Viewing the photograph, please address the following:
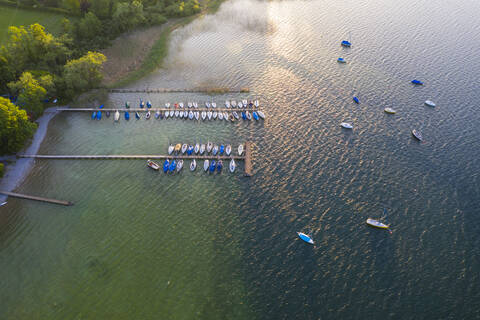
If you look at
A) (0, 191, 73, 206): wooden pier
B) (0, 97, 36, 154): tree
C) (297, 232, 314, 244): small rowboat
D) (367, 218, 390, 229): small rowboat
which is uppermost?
(0, 97, 36, 154): tree

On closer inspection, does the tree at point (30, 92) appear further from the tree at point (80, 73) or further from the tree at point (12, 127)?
the tree at point (12, 127)

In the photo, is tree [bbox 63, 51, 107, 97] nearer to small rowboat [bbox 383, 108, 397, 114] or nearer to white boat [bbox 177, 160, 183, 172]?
white boat [bbox 177, 160, 183, 172]

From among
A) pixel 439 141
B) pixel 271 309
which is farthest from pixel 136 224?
pixel 439 141

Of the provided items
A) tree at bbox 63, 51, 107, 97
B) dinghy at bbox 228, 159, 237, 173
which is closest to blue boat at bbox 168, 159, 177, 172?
dinghy at bbox 228, 159, 237, 173

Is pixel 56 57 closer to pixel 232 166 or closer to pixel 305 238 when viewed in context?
pixel 232 166

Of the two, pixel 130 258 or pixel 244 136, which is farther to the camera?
pixel 244 136

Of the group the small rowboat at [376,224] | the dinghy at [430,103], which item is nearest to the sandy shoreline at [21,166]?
the small rowboat at [376,224]

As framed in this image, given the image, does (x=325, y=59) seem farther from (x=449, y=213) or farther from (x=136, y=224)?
(x=136, y=224)
